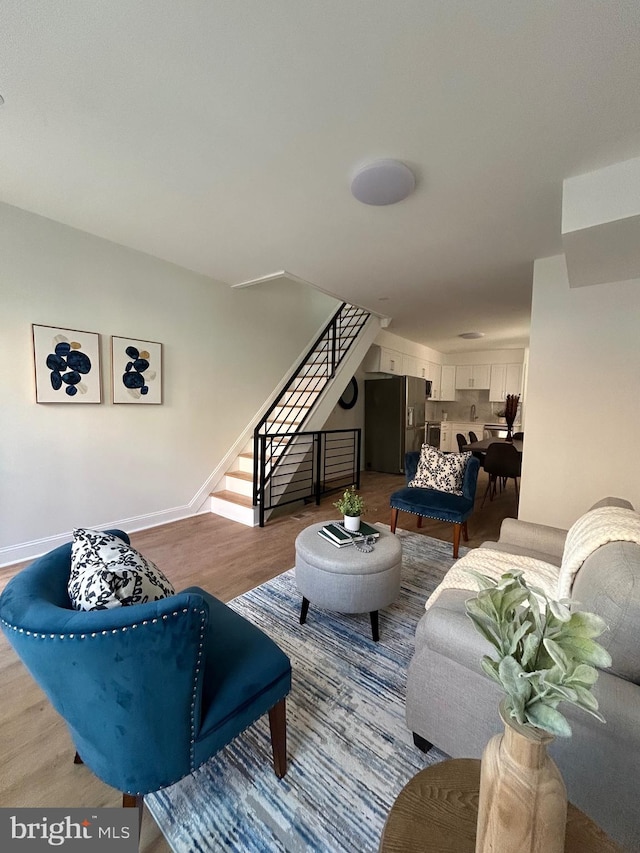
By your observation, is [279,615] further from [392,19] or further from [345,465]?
[345,465]

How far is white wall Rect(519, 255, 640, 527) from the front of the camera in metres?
2.77

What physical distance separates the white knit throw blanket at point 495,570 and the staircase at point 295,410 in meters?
2.28

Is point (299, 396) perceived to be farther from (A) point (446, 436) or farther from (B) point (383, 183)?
(A) point (446, 436)

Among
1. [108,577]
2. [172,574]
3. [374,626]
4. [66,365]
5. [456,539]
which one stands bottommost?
[172,574]

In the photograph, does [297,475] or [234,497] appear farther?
[297,475]

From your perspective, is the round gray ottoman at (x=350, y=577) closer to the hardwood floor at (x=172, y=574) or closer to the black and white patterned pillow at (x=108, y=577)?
the hardwood floor at (x=172, y=574)

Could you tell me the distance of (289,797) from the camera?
1168 mm

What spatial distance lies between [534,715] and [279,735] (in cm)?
103

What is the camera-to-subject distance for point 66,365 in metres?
2.84

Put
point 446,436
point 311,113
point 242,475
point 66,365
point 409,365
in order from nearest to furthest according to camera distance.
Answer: point 311,113 < point 66,365 < point 242,475 < point 409,365 < point 446,436

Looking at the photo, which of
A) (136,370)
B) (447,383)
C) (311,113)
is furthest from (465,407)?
(311,113)

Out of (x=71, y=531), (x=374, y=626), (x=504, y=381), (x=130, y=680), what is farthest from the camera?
(x=504, y=381)

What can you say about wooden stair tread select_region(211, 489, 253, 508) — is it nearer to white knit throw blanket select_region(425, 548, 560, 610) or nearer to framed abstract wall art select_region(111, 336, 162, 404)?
framed abstract wall art select_region(111, 336, 162, 404)

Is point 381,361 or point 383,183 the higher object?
point 383,183
